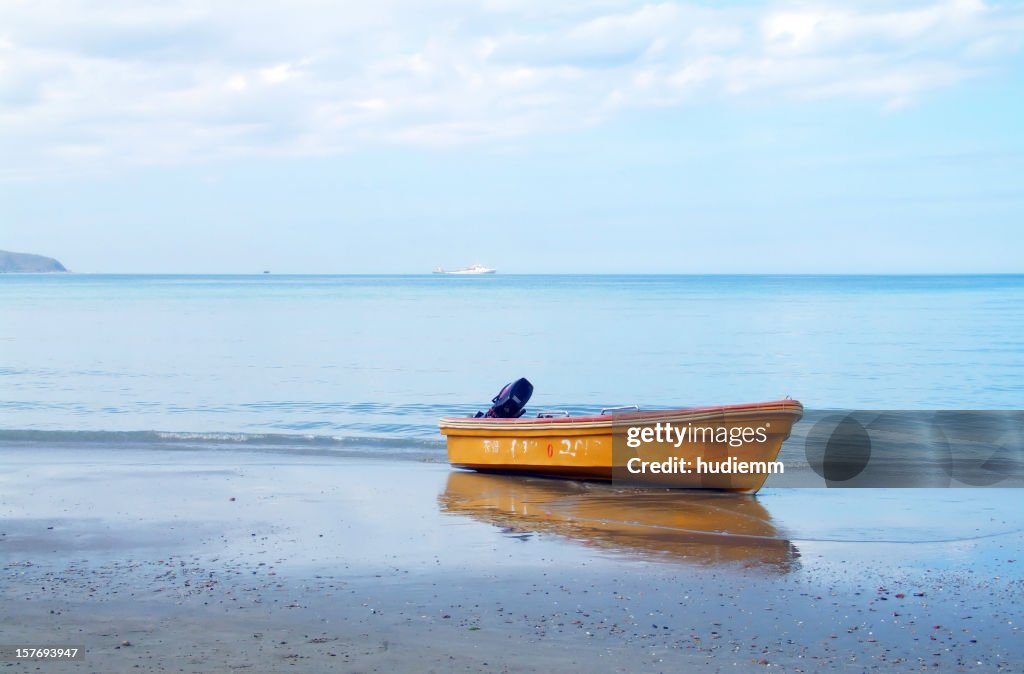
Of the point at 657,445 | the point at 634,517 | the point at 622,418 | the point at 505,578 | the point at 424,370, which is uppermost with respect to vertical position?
the point at 622,418

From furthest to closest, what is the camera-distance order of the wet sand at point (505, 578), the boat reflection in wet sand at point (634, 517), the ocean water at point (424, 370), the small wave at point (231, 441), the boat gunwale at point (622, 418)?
the ocean water at point (424, 370) < the small wave at point (231, 441) < the boat gunwale at point (622, 418) < the boat reflection in wet sand at point (634, 517) < the wet sand at point (505, 578)

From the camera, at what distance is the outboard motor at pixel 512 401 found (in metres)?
13.8

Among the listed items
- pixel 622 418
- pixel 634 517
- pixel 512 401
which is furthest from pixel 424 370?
pixel 634 517

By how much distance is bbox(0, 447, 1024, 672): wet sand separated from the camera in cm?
623

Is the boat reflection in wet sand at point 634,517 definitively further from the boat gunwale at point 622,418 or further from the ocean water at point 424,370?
the ocean water at point 424,370

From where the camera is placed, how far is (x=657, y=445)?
12.2m

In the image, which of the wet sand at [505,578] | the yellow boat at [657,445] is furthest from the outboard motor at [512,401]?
the wet sand at [505,578]

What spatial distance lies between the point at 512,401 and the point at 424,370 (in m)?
16.7

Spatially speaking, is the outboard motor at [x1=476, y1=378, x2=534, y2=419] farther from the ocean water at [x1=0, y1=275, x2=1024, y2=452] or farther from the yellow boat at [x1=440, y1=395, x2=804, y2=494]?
the ocean water at [x1=0, y1=275, x2=1024, y2=452]

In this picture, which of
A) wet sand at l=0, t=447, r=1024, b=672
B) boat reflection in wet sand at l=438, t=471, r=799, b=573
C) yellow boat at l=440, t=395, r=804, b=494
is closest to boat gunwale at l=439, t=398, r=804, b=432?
yellow boat at l=440, t=395, r=804, b=494

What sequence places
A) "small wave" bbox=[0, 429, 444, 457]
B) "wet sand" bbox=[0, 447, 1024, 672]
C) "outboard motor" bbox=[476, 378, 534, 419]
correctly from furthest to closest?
"small wave" bbox=[0, 429, 444, 457], "outboard motor" bbox=[476, 378, 534, 419], "wet sand" bbox=[0, 447, 1024, 672]

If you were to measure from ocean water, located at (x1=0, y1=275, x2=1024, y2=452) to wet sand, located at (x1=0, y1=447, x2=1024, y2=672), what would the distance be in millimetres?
6437

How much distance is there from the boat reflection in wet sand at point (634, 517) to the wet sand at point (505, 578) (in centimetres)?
4

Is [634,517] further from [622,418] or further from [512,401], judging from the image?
[512,401]
